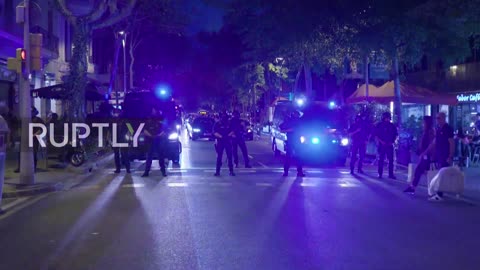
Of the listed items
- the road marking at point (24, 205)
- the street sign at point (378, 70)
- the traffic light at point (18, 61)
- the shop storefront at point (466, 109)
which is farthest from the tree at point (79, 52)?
the shop storefront at point (466, 109)

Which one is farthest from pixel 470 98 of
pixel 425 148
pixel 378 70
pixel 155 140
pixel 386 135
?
pixel 155 140

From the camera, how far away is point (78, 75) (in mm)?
22156

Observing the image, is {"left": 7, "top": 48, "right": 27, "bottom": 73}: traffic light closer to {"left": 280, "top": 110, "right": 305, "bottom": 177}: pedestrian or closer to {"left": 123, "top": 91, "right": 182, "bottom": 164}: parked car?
{"left": 123, "top": 91, "right": 182, "bottom": 164}: parked car

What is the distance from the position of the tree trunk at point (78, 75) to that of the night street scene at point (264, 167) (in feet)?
0.14

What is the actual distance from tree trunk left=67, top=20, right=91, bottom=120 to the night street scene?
42mm

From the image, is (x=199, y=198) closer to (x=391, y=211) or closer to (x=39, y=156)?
(x=391, y=211)

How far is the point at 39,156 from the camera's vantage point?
21.0m

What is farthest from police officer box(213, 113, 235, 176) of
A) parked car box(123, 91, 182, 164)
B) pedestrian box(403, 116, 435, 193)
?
pedestrian box(403, 116, 435, 193)

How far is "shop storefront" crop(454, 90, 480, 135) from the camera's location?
3056 cm

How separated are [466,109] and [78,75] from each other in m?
19.8

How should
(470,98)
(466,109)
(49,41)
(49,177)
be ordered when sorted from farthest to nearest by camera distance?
1. (466,109)
2. (470,98)
3. (49,41)
4. (49,177)

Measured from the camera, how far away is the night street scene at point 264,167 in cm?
821

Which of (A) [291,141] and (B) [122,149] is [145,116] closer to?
(B) [122,149]

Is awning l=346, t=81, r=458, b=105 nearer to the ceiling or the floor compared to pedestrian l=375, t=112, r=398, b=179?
nearer to the ceiling
